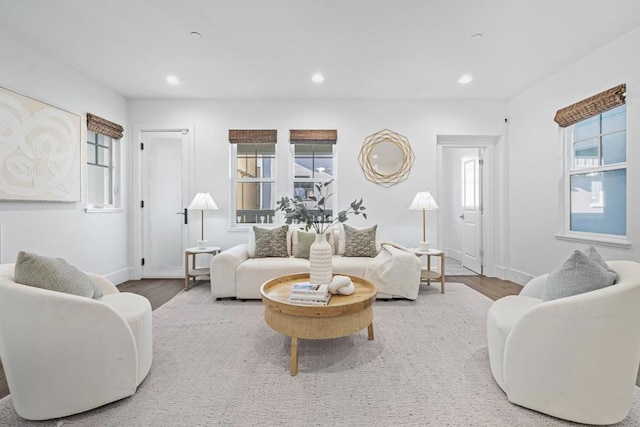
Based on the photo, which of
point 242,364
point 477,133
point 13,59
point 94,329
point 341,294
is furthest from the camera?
point 477,133

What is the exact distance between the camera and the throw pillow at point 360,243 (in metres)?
3.68

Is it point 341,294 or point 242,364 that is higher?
point 341,294

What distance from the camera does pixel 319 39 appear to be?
A: 2.79 metres

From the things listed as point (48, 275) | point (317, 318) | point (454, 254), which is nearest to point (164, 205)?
point (48, 275)

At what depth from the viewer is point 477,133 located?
4395 millimetres

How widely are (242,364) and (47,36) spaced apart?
3320 millimetres

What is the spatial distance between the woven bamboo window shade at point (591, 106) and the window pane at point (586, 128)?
14 cm

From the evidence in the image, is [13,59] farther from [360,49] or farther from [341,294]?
[341,294]

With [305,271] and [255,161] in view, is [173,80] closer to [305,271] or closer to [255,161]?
[255,161]

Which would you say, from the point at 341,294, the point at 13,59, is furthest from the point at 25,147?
the point at 341,294

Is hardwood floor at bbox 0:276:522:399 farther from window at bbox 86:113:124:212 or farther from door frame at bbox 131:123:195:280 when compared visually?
window at bbox 86:113:124:212

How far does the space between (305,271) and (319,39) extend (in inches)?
90.7

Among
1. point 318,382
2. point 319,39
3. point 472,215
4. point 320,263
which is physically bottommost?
point 318,382

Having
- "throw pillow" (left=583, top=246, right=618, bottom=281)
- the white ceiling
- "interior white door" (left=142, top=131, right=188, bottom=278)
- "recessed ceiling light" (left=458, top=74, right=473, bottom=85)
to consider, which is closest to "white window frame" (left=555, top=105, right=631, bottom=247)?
the white ceiling
